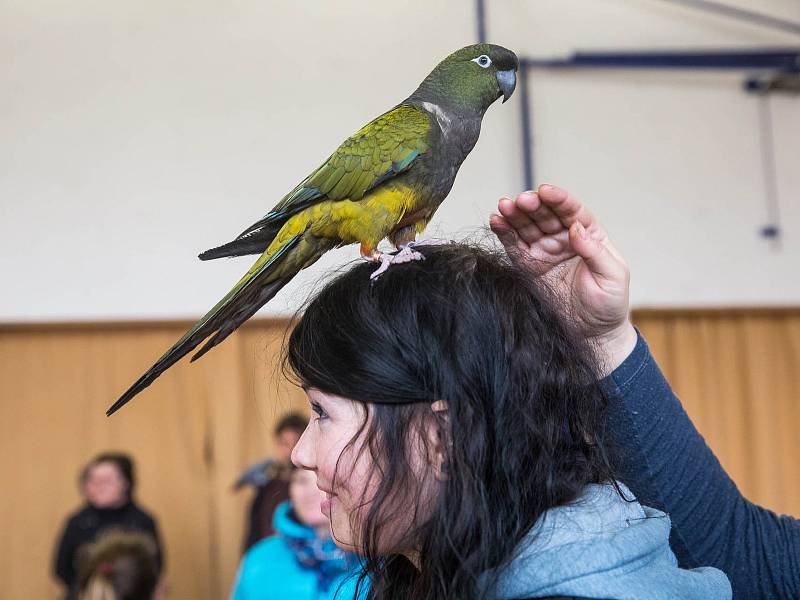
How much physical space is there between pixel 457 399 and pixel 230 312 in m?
0.27

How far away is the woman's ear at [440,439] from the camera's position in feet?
2.82

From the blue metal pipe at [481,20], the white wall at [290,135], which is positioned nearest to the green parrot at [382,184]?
the white wall at [290,135]

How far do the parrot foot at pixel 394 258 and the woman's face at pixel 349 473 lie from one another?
0.13 metres

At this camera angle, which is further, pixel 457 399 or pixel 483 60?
pixel 483 60

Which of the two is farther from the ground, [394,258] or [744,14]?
[744,14]

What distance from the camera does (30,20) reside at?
153 inches

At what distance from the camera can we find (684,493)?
1.08 m

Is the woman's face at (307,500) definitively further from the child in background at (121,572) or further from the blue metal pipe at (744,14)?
the blue metal pipe at (744,14)

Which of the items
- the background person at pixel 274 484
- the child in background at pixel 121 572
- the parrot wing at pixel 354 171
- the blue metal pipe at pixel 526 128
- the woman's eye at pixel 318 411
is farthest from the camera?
the blue metal pipe at pixel 526 128

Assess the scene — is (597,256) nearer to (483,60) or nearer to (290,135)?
(483,60)

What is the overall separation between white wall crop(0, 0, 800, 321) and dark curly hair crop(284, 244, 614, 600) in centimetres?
260

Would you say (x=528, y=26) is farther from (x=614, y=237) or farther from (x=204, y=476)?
(x=204, y=476)

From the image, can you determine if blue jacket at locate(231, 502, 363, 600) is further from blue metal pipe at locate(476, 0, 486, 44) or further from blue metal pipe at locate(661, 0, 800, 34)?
blue metal pipe at locate(661, 0, 800, 34)

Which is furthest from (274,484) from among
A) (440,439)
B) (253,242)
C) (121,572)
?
(440,439)
